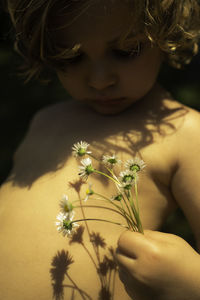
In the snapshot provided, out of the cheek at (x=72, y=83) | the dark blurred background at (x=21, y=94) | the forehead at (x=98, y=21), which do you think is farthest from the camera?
the dark blurred background at (x=21, y=94)

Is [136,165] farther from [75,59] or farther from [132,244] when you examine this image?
[75,59]

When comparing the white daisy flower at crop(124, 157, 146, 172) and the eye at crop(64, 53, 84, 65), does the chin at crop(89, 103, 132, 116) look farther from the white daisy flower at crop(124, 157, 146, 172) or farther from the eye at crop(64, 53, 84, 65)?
the white daisy flower at crop(124, 157, 146, 172)

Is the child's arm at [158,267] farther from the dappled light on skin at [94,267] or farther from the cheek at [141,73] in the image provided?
the cheek at [141,73]

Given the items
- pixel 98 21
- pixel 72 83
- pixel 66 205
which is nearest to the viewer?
pixel 66 205

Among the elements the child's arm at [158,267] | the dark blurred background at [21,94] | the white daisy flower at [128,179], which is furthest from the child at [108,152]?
the dark blurred background at [21,94]

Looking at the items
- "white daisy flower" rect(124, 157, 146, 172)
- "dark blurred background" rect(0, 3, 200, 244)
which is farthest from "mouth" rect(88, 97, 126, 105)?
"dark blurred background" rect(0, 3, 200, 244)

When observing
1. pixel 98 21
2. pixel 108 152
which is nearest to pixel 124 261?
pixel 108 152

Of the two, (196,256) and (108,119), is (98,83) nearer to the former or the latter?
(108,119)
